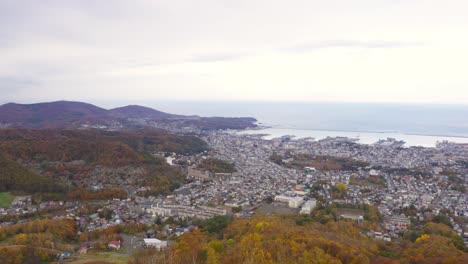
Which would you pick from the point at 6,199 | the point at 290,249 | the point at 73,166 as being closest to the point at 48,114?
the point at 73,166

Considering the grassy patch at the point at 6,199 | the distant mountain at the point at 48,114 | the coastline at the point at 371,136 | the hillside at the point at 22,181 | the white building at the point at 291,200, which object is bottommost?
the grassy patch at the point at 6,199

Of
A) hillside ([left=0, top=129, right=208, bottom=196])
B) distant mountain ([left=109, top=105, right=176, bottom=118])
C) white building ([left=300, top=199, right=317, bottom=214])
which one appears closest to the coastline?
distant mountain ([left=109, top=105, right=176, bottom=118])

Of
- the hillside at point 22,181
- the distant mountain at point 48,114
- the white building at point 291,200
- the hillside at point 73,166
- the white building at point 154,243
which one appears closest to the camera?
the white building at point 154,243

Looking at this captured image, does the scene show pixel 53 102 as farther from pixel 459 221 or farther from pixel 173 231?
pixel 459 221

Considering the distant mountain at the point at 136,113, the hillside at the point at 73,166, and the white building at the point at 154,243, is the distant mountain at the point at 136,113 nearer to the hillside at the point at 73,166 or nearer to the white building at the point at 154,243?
the hillside at the point at 73,166

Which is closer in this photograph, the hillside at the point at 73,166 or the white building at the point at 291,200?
the white building at the point at 291,200

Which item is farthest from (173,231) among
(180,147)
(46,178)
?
(180,147)

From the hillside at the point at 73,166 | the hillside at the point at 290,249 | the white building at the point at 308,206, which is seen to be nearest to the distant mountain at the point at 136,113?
the hillside at the point at 73,166
